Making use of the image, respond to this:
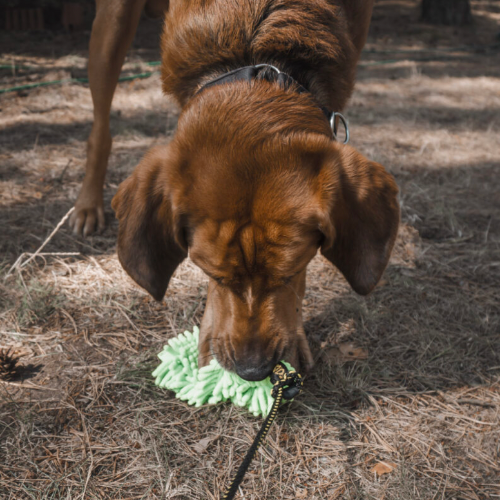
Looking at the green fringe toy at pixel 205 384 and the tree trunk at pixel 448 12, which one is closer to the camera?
the green fringe toy at pixel 205 384

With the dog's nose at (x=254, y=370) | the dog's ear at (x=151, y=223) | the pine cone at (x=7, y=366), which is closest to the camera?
the dog's nose at (x=254, y=370)

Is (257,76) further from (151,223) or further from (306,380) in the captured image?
(306,380)

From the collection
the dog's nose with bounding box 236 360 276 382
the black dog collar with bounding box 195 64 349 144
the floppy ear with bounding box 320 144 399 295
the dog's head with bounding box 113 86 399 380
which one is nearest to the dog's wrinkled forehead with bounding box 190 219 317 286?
the dog's head with bounding box 113 86 399 380

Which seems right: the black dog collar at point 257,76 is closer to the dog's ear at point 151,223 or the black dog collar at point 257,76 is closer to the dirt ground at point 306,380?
the dog's ear at point 151,223

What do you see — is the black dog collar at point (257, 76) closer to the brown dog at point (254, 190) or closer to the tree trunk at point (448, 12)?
the brown dog at point (254, 190)

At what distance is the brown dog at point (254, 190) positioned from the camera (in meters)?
2.09

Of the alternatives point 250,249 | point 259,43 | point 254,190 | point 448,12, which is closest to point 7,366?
point 250,249

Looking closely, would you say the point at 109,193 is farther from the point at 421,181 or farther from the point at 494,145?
the point at 494,145

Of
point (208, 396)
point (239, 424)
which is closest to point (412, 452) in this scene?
point (239, 424)

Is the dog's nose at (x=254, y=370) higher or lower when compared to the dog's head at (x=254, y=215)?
lower

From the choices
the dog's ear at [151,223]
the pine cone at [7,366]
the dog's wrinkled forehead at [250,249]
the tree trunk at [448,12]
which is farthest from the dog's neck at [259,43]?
the tree trunk at [448,12]

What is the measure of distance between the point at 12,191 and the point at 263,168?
10.7ft

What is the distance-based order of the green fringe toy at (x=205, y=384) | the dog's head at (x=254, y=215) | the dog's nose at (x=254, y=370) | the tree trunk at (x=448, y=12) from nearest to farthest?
the dog's head at (x=254, y=215)
the dog's nose at (x=254, y=370)
the green fringe toy at (x=205, y=384)
the tree trunk at (x=448, y=12)

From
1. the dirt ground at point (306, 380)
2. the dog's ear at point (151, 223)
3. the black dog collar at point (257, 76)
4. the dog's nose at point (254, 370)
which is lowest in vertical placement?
the dirt ground at point (306, 380)
